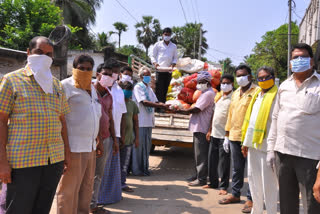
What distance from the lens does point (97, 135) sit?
3.22m

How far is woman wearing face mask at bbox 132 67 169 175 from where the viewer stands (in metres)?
5.56

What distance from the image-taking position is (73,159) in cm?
273

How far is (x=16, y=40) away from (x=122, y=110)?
10.7 metres

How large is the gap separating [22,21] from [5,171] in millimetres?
13043

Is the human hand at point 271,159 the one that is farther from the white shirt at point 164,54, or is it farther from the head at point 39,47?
the white shirt at point 164,54

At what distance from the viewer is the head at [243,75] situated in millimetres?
3980

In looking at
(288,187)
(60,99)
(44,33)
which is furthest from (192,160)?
(44,33)

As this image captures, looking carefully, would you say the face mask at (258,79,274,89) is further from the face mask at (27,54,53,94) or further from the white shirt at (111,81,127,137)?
the face mask at (27,54,53,94)

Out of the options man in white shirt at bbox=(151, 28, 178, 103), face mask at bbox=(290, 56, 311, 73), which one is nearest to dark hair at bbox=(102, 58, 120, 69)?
face mask at bbox=(290, 56, 311, 73)

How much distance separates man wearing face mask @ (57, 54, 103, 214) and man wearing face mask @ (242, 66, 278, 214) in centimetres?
180

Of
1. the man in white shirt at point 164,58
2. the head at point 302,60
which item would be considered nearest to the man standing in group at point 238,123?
the head at point 302,60

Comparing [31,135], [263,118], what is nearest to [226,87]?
[263,118]

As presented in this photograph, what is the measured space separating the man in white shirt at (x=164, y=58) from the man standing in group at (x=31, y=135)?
5.05 m

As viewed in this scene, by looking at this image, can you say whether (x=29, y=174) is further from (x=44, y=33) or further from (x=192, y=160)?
(x=44, y=33)
